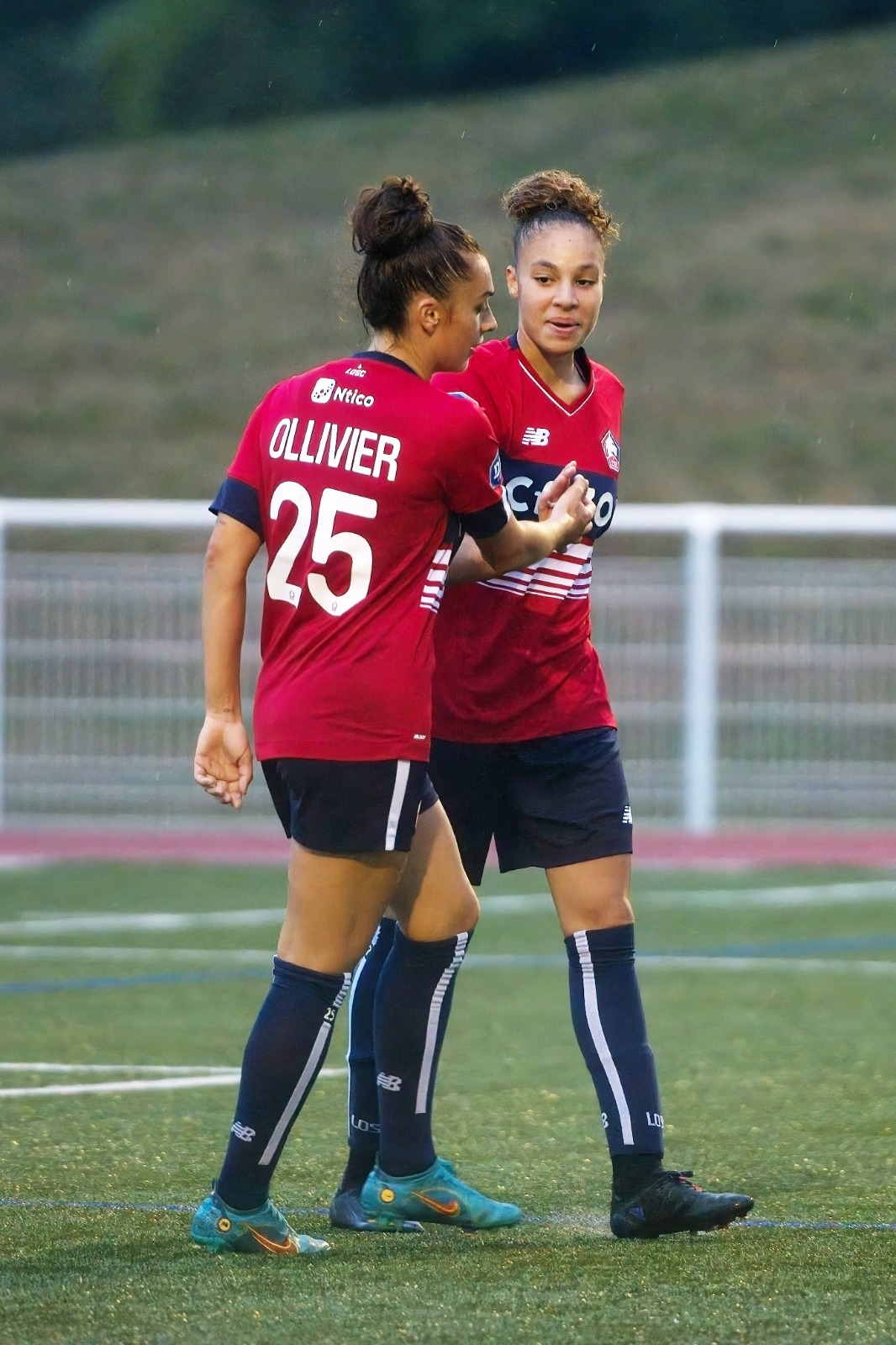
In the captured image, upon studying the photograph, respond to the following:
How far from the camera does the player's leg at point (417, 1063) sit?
3.85 meters

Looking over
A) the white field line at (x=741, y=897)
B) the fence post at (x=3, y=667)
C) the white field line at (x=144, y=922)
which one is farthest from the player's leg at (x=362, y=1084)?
the fence post at (x=3, y=667)

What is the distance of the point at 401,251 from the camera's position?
360 centimetres

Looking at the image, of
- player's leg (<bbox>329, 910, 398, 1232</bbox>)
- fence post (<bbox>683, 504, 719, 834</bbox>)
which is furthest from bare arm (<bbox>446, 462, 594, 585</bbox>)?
fence post (<bbox>683, 504, 719, 834</bbox>)

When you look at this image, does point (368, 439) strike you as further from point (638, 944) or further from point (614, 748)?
point (638, 944)

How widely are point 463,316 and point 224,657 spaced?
71 cm

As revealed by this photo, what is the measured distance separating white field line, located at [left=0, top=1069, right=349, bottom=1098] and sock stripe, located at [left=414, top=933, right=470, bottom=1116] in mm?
1555

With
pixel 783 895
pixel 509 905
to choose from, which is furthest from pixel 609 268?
pixel 509 905

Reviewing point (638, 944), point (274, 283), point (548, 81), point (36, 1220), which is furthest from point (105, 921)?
point (548, 81)

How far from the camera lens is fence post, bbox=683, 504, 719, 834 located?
13562 mm

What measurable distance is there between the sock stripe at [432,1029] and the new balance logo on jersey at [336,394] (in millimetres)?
1011

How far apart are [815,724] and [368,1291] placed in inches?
440

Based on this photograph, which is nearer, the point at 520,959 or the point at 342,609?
the point at 342,609

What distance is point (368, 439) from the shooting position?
352 cm

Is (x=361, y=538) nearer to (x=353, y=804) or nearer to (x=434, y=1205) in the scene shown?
(x=353, y=804)
